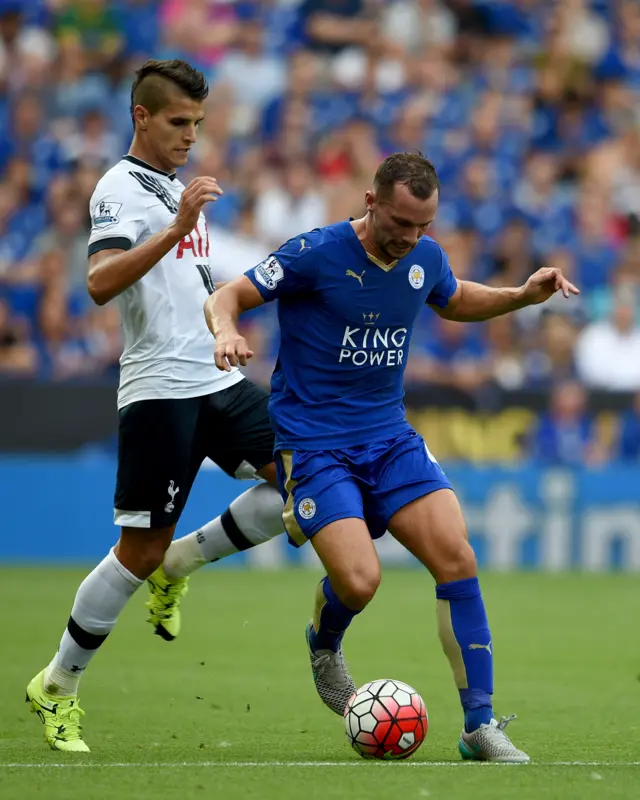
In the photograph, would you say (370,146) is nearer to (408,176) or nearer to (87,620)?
(87,620)

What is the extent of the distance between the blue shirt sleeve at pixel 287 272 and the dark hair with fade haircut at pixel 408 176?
0.39m

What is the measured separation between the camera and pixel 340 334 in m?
6.06

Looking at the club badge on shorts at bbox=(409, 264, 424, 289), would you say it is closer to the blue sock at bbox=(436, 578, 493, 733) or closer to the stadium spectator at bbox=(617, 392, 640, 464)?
the blue sock at bbox=(436, 578, 493, 733)

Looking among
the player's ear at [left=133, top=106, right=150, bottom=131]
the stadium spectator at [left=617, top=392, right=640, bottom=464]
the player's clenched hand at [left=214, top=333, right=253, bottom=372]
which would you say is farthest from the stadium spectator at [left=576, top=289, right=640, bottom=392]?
the player's clenched hand at [left=214, top=333, right=253, bottom=372]

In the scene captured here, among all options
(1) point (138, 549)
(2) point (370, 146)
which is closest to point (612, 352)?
(2) point (370, 146)

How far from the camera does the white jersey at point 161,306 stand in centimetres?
652

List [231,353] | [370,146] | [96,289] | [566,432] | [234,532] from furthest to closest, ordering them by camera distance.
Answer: [370,146] < [566,432] < [234,532] < [96,289] < [231,353]

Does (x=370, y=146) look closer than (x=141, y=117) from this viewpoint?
No

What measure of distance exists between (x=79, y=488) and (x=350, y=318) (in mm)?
8930

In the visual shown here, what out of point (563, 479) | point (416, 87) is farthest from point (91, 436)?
point (416, 87)

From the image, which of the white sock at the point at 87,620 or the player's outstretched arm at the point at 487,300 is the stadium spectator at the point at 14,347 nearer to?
the white sock at the point at 87,620

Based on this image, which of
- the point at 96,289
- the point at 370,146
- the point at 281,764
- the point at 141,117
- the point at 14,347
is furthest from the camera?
the point at 370,146

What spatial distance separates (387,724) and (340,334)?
1.55m

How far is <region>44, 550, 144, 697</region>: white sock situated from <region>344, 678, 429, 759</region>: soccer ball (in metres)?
1.25
